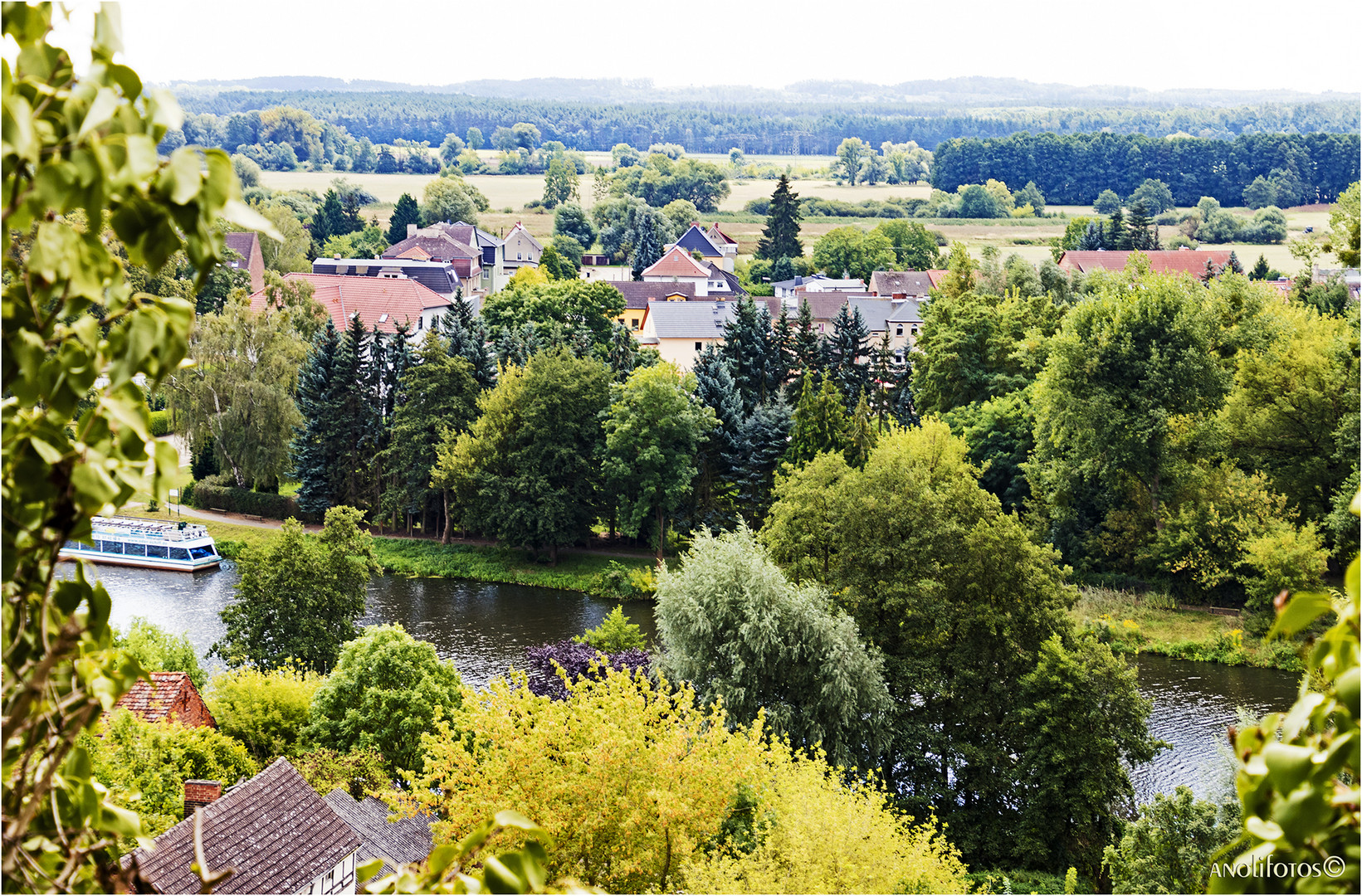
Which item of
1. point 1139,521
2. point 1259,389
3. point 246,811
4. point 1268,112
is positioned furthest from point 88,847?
point 1268,112

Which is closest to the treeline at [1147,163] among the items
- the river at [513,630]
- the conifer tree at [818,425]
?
the conifer tree at [818,425]

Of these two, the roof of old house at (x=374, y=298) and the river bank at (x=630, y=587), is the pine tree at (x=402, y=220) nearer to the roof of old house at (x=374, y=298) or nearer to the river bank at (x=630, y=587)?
the roof of old house at (x=374, y=298)

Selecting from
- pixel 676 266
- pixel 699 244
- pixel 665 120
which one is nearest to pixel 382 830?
pixel 676 266

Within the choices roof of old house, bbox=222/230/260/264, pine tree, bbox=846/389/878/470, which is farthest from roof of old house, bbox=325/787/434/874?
roof of old house, bbox=222/230/260/264

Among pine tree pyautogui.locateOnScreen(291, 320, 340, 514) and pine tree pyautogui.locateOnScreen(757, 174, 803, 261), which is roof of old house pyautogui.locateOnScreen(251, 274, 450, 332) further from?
pine tree pyautogui.locateOnScreen(757, 174, 803, 261)

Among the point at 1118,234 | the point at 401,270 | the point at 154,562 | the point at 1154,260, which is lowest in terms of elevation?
the point at 154,562

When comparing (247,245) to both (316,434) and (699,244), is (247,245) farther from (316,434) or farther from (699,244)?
(316,434)
